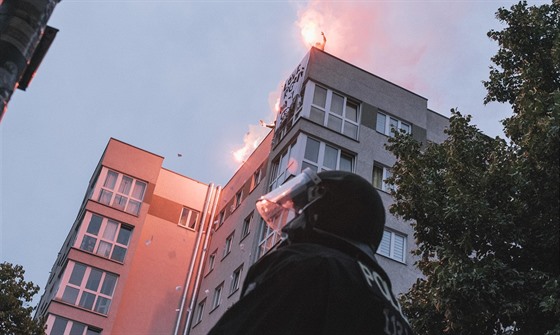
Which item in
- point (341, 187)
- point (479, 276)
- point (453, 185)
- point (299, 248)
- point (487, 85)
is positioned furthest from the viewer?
point (487, 85)

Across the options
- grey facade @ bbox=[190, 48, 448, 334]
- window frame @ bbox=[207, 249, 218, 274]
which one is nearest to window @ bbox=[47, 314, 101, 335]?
grey facade @ bbox=[190, 48, 448, 334]

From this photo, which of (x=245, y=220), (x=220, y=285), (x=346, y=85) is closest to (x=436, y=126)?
(x=346, y=85)

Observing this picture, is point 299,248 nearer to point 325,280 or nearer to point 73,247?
point 325,280

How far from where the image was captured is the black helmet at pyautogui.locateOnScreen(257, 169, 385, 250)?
108 inches

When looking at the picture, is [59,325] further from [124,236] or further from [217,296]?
[217,296]

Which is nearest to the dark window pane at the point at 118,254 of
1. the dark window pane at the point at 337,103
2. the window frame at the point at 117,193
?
the window frame at the point at 117,193

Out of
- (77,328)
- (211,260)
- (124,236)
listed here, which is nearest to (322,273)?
(77,328)

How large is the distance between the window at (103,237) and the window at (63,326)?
343cm

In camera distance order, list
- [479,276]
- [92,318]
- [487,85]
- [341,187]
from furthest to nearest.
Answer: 1. [92,318]
2. [487,85]
3. [479,276]
4. [341,187]

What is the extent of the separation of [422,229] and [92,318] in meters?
20.2

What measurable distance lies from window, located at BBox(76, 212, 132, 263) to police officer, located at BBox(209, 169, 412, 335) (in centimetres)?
2745

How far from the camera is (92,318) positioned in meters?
27.2

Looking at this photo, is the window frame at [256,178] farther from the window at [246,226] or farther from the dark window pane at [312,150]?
the dark window pane at [312,150]

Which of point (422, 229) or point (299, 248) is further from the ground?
point (422, 229)
